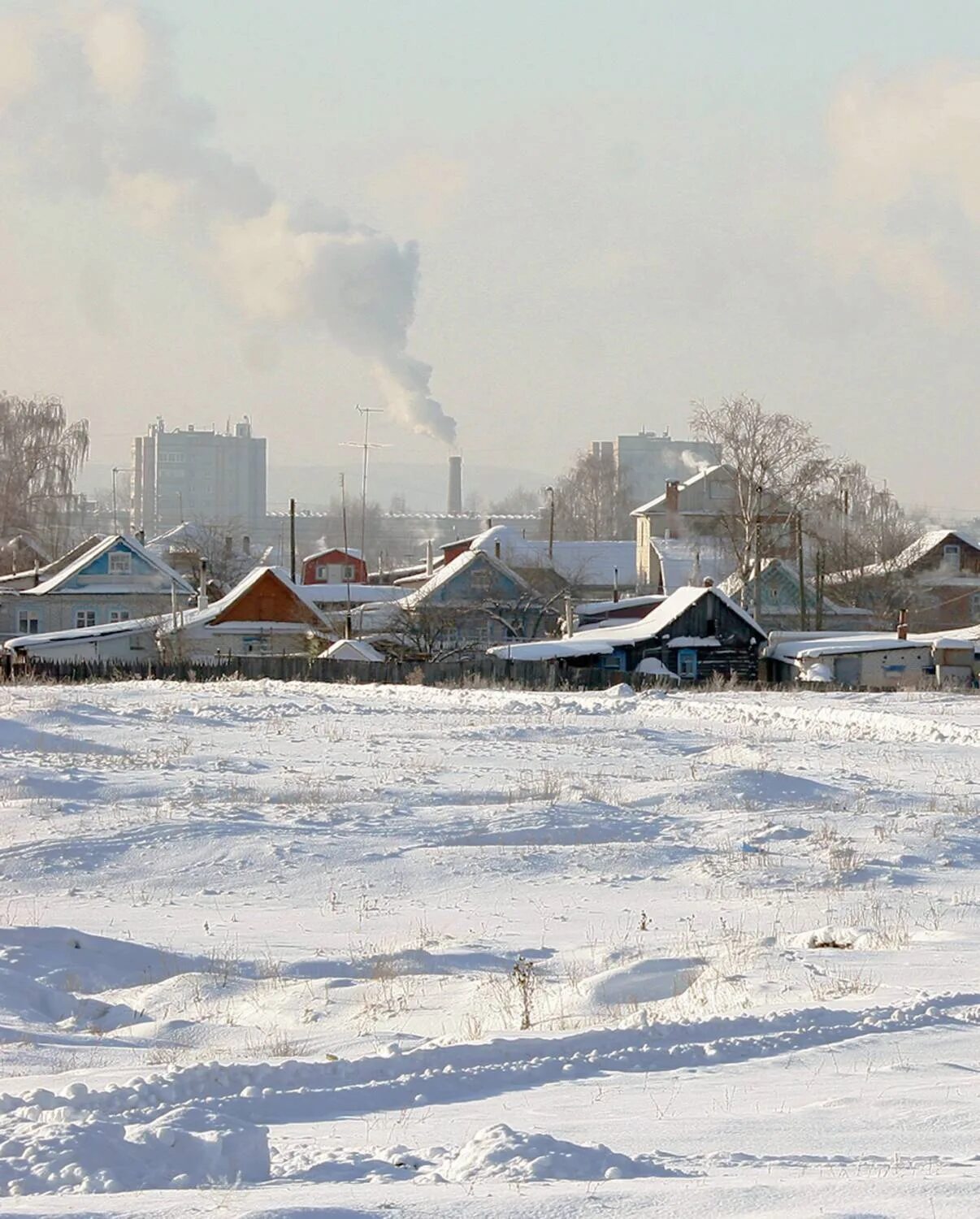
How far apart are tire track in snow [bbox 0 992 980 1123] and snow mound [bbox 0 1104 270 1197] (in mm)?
250

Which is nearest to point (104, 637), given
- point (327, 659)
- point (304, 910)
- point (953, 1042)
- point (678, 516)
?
point (327, 659)

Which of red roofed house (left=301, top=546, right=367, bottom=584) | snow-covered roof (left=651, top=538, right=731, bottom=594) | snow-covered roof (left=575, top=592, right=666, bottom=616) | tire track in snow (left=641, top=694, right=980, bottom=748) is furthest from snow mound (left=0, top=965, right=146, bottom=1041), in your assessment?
red roofed house (left=301, top=546, right=367, bottom=584)

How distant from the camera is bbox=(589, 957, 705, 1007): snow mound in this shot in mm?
8195

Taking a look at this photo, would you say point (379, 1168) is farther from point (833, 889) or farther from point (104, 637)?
point (104, 637)

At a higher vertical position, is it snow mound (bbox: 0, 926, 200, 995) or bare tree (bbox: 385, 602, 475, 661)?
bare tree (bbox: 385, 602, 475, 661)

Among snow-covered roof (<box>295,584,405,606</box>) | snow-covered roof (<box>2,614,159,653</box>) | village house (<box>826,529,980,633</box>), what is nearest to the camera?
snow-covered roof (<box>2,614,159,653</box>)

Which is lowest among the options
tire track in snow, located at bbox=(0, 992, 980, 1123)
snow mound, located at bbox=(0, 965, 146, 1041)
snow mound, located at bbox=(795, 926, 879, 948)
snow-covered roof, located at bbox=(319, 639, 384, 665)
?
snow mound, located at bbox=(0, 965, 146, 1041)

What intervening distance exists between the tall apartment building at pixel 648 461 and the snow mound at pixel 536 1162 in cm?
12235

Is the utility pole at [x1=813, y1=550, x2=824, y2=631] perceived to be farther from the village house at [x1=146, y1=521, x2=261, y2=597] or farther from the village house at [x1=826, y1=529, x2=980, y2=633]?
the village house at [x1=146, y1=521, x2=261, y2=597]

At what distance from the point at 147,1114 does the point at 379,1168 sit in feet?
3.38

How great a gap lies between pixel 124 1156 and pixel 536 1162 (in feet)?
4.34

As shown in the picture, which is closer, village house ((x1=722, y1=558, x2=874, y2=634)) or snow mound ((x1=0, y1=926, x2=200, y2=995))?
snow mound ((x1=0, y1=926, x2=200, y2=995))

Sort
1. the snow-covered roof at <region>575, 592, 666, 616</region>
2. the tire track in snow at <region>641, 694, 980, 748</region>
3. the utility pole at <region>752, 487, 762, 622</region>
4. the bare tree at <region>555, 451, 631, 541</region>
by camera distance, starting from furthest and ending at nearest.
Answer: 1. the bare tree at <region>555, 451, 631, 541</region>
2. the snow-covered roof at <region>575, 592, 666, 616</region>
3. the utility pole at <region>752, 487, 762, 622</region>
4. the tire track in snow at <region>641, 694, 980, 748</region>

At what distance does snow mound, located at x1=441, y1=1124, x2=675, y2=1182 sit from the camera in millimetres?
4676
